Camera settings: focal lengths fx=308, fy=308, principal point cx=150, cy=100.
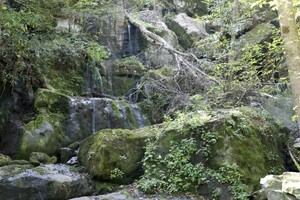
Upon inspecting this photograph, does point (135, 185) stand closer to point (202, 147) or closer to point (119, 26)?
point (202, 147)

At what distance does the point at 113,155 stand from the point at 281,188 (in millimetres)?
3350

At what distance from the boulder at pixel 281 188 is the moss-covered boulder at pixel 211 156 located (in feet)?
2.33

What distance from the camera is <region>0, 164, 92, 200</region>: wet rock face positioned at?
5586 mm

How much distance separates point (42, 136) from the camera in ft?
25.8

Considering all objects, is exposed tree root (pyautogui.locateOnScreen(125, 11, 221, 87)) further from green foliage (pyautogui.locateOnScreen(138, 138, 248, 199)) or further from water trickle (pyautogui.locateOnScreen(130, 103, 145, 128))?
green foliage (pyautogui.locateOnScreen(138, 138, 248, 199))

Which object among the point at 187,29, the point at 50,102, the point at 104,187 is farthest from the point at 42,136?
the point at 187,29

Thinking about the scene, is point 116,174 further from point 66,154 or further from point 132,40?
point 132,40

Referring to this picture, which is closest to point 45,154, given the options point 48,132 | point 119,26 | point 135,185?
point 48,132

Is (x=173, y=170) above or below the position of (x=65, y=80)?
below

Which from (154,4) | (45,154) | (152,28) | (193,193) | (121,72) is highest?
(154,4)

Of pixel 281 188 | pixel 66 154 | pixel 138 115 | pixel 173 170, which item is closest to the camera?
pixel 281 188

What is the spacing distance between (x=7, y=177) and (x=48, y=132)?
237 cm

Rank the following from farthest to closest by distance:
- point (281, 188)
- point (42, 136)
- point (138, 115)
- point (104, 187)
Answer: point (138, 115), point (42, 136), point (104, 187), point (281, 188)

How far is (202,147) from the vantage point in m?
6.60
